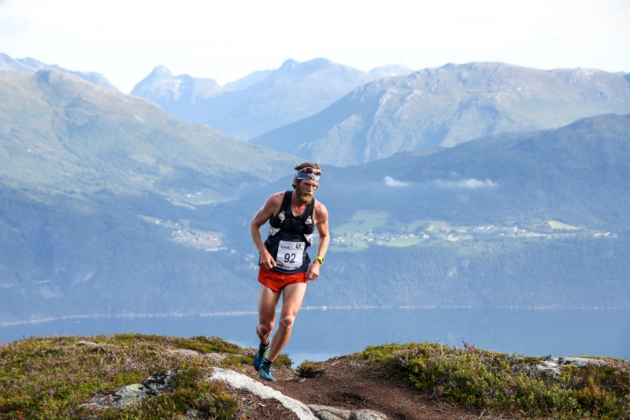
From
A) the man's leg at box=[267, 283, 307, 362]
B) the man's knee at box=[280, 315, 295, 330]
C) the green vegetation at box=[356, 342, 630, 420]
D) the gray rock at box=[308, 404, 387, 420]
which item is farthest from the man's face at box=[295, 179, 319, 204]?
the green vegetation at box=[356, 342, 630, 420]

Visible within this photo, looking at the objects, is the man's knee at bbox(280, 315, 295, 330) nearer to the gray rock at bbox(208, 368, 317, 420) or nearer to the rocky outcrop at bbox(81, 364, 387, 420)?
the rocky outcrop at bbox(81, 364, 387, 420)

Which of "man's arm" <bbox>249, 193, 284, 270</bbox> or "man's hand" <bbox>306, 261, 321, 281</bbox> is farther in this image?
"man's hand" <bbox>306, 261, 321, 281</bbox>

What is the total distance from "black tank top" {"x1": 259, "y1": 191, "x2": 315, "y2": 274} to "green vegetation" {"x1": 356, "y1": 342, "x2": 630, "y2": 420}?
3.02 metres

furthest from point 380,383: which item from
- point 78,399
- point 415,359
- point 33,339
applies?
point 33,339

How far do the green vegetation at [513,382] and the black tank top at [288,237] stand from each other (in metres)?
3.02

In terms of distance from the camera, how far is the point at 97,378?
1373 centimetres

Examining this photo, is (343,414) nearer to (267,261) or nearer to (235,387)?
(235,387)

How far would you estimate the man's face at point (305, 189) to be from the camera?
1362cm

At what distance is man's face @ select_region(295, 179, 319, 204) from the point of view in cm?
1362

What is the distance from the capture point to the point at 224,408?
38.2 ft

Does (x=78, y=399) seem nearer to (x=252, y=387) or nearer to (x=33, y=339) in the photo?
(x=252, y=387)

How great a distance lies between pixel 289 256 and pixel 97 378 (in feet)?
12.9

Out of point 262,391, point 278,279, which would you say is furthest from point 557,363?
point 262,391

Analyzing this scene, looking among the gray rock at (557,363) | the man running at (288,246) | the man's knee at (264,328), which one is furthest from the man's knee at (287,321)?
the gray rock at (557,363)
